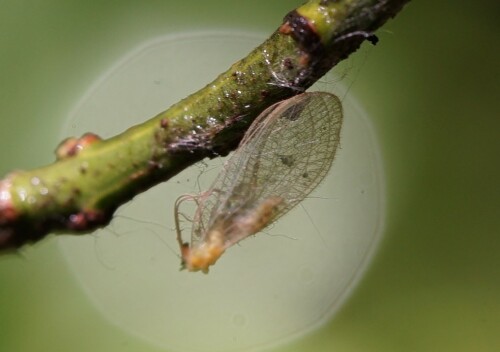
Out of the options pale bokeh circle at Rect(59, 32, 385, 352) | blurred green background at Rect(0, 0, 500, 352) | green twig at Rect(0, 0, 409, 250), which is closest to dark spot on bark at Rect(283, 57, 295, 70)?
green twig at Rect(0, 0, 409, 250)

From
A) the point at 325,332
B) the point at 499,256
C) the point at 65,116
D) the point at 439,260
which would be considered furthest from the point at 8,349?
the point at 499,256

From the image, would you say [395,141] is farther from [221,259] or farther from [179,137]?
[179,137]

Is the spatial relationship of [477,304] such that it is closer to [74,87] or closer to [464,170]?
[464,170]

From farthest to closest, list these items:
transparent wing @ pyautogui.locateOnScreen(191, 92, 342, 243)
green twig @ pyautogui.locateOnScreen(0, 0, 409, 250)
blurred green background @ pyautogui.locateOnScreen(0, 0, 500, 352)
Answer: blurred green background @ pyautogui.locateOnScreen(0, 0, 500, 352)
transparent wing @ pyautogui.locateOnScreen(191, 92, 342, 243)
green twig @ pyautogui.locateOnScreen(0, 0, 409, 250)

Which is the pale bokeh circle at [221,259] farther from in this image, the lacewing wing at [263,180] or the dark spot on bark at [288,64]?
the dark spot on bark at [288,64]

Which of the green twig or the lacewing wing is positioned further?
the lacewing wing

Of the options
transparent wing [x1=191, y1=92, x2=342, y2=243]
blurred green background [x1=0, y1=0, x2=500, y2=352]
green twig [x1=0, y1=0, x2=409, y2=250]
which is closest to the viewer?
green twig [x1=0, y1=0, x2=409, y2=250]

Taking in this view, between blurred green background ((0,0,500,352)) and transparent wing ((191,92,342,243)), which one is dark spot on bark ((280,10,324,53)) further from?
blurred green background ((0,0,500,352))

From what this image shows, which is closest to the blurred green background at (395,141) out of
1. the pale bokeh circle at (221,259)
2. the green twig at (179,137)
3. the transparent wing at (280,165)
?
the pale bokeh circle at (221,259)
